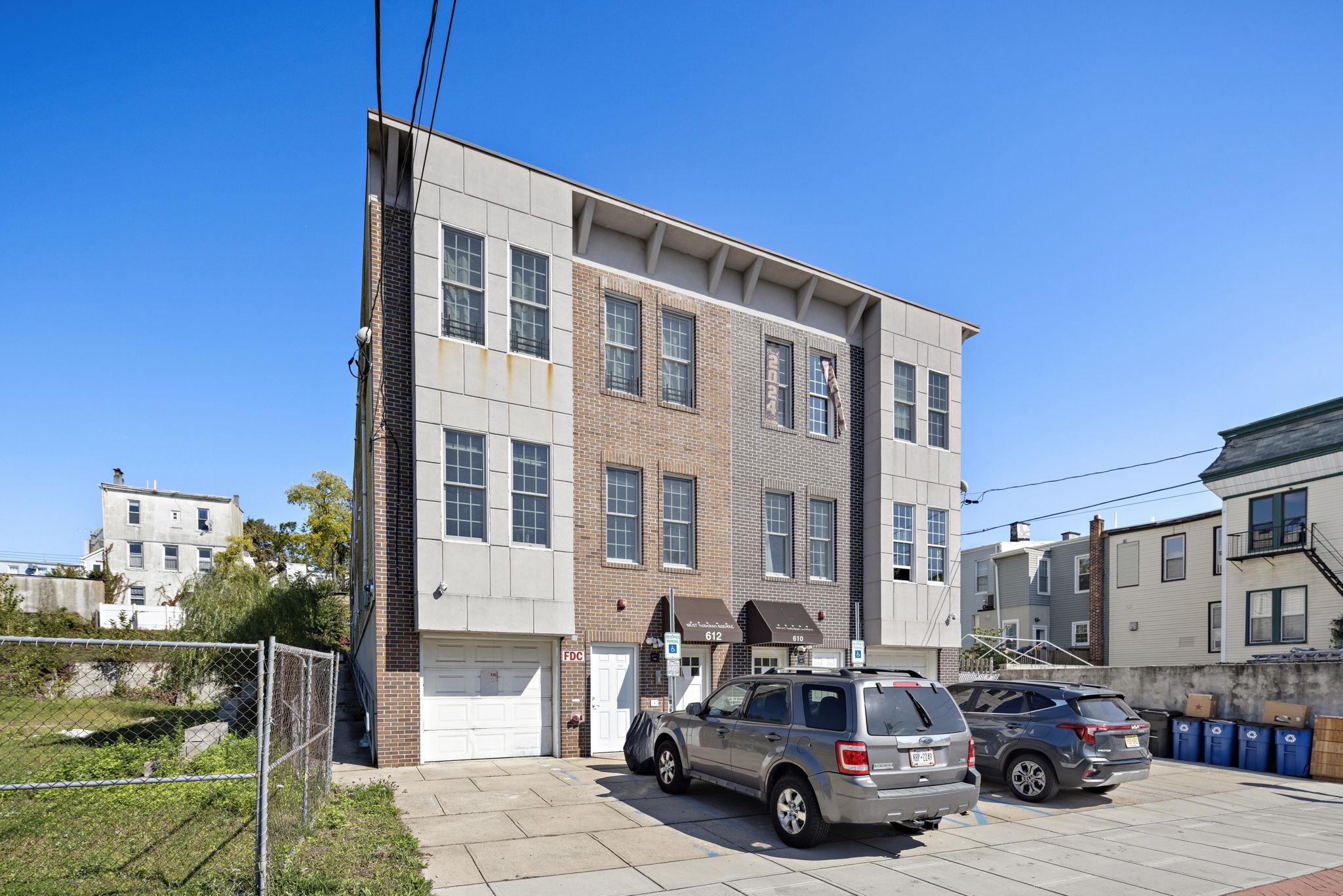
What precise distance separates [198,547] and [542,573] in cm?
5095

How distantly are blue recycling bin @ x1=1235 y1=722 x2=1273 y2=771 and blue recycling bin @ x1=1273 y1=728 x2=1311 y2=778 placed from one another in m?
0.13

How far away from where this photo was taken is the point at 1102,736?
12.1 metres

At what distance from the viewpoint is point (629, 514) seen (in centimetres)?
1753

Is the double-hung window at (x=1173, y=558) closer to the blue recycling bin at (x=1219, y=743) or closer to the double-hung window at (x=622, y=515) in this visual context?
the blue recycling bin at (x=1219, y=743)

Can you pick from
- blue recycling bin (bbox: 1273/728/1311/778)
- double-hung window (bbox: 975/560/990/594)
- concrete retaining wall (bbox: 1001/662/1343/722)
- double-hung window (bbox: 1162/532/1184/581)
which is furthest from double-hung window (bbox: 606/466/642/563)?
double-hung window (bbox: 975/560/990/594)

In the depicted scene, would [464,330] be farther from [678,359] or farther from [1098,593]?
[1098,593]

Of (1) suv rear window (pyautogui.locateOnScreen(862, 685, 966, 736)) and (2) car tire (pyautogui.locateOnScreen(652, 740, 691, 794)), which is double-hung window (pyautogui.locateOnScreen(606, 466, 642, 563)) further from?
(1) suv rear window (pyautogui.locateOnScreen(862, 685, 966, 736))

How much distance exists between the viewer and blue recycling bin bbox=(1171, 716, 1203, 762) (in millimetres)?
17719

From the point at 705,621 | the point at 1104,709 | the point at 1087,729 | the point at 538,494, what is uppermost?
the point at 538,494

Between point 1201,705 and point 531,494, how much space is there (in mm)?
15209

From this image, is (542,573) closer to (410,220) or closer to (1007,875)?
(410,220)

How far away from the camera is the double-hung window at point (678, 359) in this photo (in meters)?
18.6

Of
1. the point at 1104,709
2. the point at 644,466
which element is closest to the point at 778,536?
the point at 644,466

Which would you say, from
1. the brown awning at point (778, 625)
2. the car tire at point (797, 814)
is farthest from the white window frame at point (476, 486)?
the car tire at point (797, 814)
